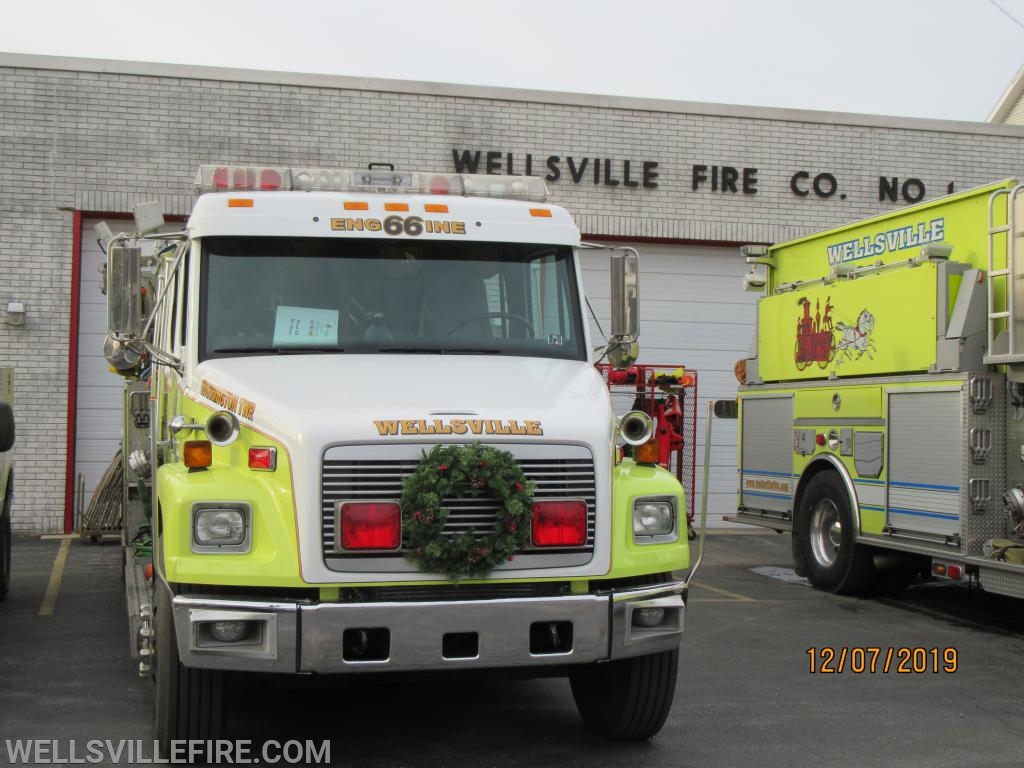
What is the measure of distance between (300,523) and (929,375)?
6152 millimetres

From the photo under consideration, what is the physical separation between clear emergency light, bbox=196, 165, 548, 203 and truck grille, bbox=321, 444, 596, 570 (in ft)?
7.81

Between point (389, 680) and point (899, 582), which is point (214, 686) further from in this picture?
point (899, 582)

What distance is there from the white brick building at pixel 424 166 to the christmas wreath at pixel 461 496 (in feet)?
36.2

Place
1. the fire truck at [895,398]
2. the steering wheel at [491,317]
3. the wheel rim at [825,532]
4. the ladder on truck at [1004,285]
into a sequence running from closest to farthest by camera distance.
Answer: the steering wheel at [491,317] → the ladder on truck at [1004,285] → the fire truck at [895,398] → the wheel rim at [825,532]

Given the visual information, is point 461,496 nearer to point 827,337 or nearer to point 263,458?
point 263,458

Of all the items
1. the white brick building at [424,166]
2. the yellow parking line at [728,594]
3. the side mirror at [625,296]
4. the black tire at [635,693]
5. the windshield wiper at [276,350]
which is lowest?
the yellow parking line at [728,594]

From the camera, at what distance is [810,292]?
11.4m

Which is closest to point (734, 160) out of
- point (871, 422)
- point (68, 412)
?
point (871, 422)

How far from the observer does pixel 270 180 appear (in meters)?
6.97

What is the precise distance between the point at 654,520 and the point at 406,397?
126 centimetres

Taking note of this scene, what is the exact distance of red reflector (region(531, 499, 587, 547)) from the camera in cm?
520

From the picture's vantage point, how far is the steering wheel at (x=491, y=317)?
6184mm
